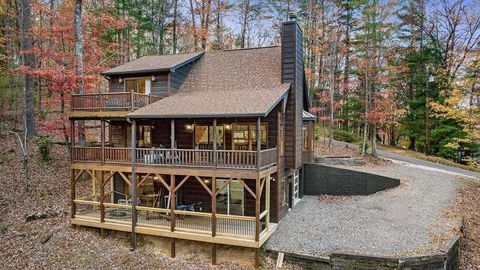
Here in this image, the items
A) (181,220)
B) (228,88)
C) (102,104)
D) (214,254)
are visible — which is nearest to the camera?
(214,254)

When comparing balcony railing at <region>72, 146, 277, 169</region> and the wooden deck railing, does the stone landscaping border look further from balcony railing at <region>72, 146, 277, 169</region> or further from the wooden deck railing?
balcony railing at <region>72, 146, 277, 169</region>

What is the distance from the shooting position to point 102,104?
1349 cm

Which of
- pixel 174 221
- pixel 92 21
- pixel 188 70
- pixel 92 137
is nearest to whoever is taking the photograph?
pixel 174 221

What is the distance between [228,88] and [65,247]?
34.3ft

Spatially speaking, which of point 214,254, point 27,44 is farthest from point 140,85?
point 27,44

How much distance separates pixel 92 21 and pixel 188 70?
360 inches

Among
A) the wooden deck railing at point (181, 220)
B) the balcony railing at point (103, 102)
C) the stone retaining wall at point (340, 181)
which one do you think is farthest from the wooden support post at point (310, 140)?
the balcony railing at point (103, 102)

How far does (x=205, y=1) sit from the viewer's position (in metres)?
28.5

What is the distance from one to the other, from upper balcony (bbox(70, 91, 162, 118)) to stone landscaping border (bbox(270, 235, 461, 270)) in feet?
31.9

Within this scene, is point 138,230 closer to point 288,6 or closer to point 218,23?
point 218,23

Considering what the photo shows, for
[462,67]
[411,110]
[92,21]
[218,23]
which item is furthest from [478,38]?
[92,21]

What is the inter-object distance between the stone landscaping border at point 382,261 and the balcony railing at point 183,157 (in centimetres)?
400

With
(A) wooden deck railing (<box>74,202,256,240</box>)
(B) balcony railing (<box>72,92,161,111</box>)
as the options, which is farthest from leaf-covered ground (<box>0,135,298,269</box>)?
(B) balcony railing (<box>72,92,161,111</box>)

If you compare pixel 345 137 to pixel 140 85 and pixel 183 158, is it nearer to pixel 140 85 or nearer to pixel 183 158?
pixel 140 85
